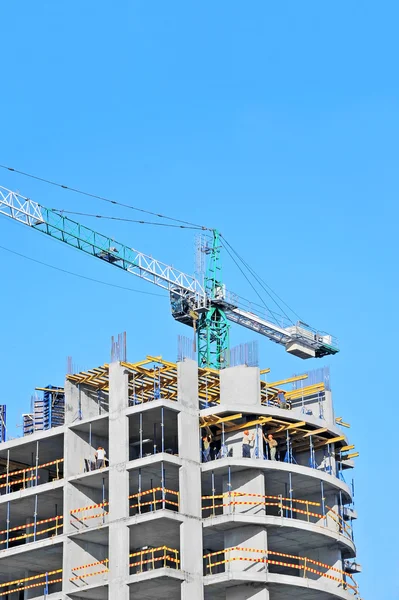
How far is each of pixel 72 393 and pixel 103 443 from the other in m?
3.73

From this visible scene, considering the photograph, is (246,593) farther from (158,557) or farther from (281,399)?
(281,399)

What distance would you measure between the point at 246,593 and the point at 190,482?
725 centimetres

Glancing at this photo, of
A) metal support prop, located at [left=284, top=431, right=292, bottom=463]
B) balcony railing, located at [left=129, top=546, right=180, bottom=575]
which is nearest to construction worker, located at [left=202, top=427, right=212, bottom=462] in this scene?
metal support prop, located at [left=284, top=431, right=292, bottom=463]

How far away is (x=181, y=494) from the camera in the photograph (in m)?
90.6

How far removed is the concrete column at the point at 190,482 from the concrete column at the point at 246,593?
2212 mm

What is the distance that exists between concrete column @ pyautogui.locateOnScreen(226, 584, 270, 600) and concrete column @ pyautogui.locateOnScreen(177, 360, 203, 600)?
7.26 feet

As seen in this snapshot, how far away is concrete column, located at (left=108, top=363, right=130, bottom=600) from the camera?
89500mm

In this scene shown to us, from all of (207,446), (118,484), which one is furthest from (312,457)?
(118,484)

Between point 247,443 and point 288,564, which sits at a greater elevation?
point 247,443

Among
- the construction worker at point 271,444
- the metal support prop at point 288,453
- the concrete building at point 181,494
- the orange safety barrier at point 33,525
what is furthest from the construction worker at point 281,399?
the orange safety barrier at point 33,525

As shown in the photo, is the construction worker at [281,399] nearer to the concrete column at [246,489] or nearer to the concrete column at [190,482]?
the concrete column at [190,482]

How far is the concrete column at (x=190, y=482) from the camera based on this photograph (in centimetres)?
8925

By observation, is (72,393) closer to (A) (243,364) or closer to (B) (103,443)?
(B) (103,443)

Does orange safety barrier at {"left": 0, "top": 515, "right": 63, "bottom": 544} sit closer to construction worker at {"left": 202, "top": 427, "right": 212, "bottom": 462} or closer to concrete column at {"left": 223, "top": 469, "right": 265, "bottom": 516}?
construction worker at {"left": 202, "top": 427, "right": 212, "bottom": 462}
